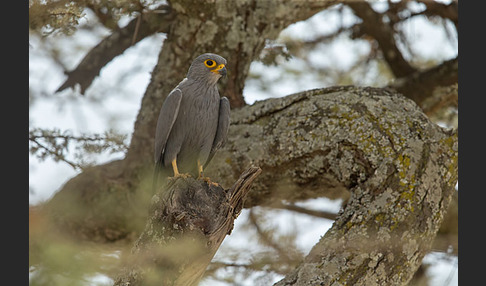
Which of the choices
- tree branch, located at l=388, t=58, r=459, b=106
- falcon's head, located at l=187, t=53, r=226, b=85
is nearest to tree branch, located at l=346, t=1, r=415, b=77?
tree branch, located at l=388, t=58, r=459, b=106

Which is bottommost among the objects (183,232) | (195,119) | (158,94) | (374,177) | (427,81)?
(183,232)

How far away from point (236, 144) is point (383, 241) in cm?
144

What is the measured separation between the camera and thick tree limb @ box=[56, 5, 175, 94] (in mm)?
4805

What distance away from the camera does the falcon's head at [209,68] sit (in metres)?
3.94

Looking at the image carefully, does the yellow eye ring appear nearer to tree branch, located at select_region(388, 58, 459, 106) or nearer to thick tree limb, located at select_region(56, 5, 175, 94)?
thick tree limb, located at select_region(56, 5, 175, 94)

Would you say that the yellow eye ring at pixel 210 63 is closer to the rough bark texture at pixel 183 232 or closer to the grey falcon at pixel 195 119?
Answer: the grey falcon at pixel 195 119

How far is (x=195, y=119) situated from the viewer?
3.89m

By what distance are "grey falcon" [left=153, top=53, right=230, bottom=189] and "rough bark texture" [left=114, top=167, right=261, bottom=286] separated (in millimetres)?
750

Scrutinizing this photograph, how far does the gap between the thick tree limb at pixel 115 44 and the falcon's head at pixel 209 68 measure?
962mm

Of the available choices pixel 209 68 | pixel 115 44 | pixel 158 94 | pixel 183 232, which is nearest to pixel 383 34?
pixel 158 94

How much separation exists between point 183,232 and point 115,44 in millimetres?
2550

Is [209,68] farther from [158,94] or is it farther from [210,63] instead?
[158,94]

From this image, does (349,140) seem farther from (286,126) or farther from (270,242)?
(270,242)

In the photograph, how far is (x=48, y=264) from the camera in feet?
7.22
